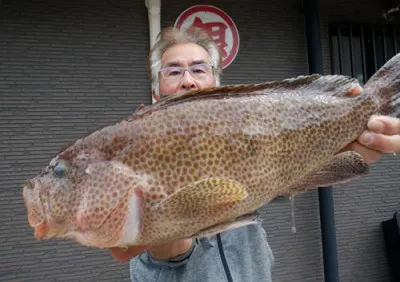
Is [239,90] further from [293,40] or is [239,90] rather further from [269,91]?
[293,40]

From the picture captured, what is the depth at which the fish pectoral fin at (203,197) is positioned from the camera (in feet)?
4.73

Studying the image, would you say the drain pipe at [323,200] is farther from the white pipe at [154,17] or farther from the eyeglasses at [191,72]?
the eyeglasses at [191,72]

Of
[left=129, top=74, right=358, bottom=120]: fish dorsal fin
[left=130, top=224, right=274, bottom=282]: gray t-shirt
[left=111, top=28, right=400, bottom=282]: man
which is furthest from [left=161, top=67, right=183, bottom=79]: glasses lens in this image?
[left=130, top=224, right=274, bottom=282]: gray t-shirt

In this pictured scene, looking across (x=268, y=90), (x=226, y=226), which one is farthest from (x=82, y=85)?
(x=226, y=226)

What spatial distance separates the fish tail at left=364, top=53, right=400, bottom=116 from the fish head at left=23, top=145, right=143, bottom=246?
1145 mm

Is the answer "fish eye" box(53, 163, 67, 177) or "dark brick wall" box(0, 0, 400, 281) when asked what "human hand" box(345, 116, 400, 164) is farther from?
"dark brick wall" box(0, 0, 400, 281)

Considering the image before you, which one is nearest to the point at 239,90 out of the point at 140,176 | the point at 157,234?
the point at 140,176

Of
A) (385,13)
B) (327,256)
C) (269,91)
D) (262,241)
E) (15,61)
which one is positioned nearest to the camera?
(269,91)

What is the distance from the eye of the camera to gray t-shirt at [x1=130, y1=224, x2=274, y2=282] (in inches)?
80.8

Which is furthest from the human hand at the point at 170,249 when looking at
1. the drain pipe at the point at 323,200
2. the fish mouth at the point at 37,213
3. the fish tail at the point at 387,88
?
the drain pipe at the point at 323,200

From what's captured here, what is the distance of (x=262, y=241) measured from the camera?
2.52 metres

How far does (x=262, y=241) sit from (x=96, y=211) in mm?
1298

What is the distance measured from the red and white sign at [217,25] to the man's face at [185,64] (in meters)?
3.00

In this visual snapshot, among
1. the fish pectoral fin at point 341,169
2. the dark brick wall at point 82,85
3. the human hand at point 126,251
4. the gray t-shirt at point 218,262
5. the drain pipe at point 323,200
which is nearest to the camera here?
the human hand at point 126,251
